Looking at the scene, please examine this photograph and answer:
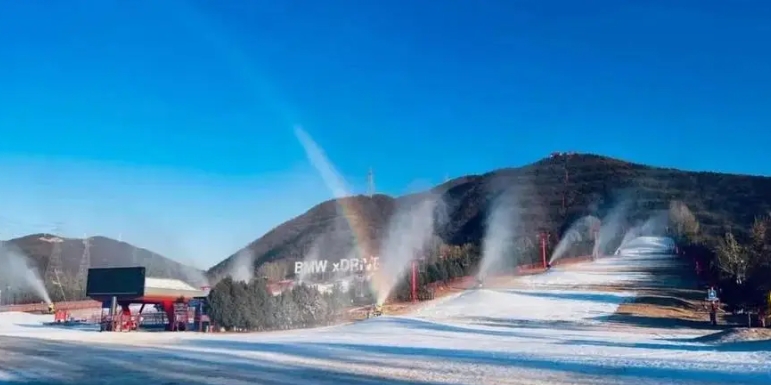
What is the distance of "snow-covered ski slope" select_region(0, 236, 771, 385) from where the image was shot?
13781mm

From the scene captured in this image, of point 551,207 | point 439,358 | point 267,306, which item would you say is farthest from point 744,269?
point 551,207

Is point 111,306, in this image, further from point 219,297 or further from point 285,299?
point 285,299

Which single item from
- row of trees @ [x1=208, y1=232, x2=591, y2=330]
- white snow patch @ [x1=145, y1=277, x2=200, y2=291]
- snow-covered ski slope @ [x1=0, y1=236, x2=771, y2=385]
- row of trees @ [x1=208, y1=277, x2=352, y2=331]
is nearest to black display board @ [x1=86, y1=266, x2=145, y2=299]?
white snow patch @ [x1=145, y1=277, x2=200, y2=291]

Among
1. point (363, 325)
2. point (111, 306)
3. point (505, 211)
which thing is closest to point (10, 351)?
point (363, 325)

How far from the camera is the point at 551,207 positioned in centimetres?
16838

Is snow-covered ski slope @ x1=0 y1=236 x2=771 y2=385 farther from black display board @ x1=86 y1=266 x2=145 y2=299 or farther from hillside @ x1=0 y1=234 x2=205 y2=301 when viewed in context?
hillside @ x1=0 y1=234 x2=205 y2=301

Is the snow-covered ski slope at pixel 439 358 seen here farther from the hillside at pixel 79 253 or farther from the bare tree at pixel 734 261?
the hillside at pixel 79 253

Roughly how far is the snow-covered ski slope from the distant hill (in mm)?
82009

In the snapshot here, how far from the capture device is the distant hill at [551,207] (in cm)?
13350

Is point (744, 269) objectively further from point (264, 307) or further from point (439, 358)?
point (439, 358)

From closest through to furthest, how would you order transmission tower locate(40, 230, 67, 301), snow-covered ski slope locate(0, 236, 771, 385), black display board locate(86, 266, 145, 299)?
snow-covered ski slope locate(0, 236, 771, 385), black display board locate(86, 266, 145, 299), transmission tower locate(40, 230, 67, 301)

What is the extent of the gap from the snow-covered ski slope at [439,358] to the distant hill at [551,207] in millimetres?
82009

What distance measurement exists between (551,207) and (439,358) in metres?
155

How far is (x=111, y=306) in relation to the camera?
4109 cm
